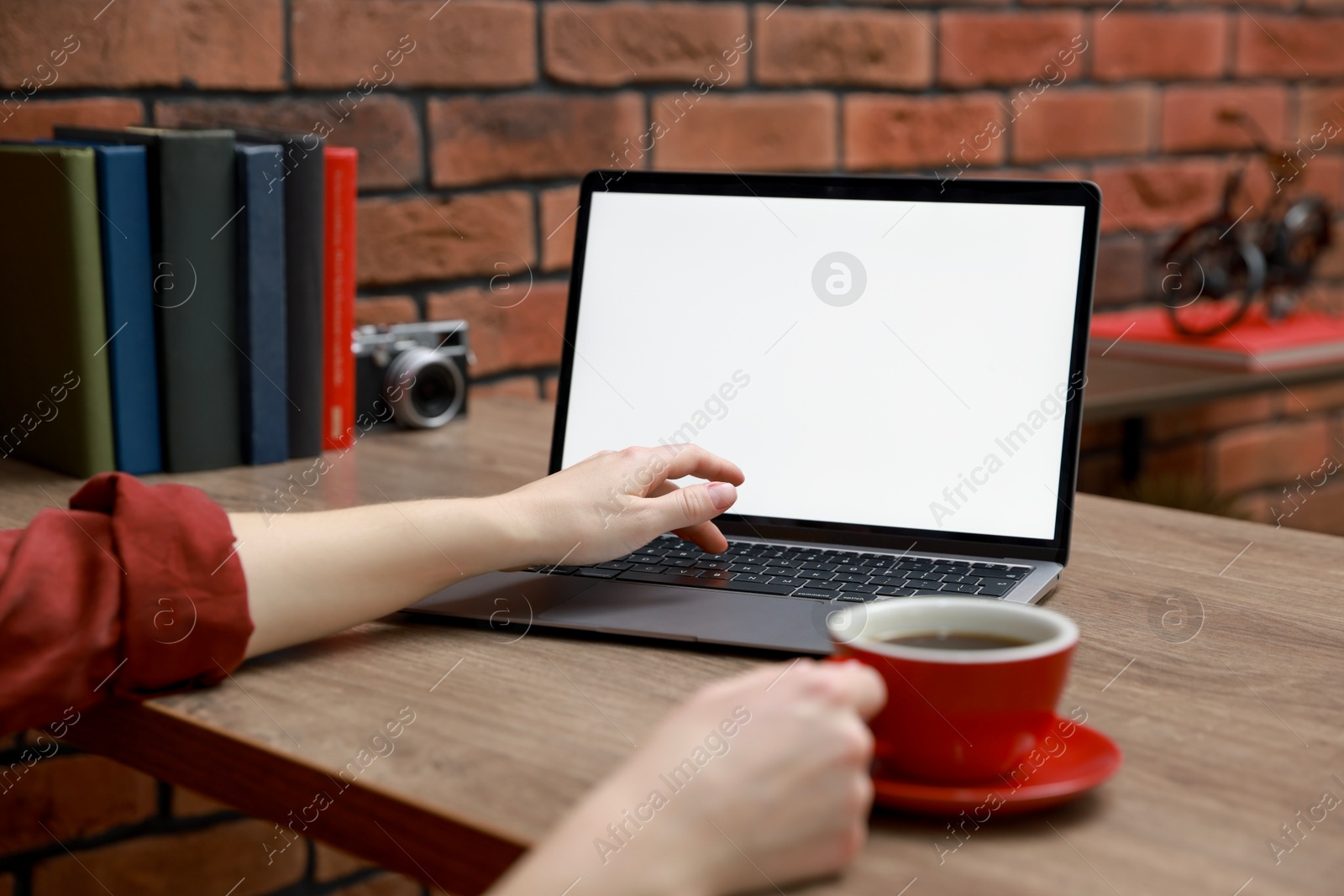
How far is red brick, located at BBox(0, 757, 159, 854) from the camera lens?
1147 mm

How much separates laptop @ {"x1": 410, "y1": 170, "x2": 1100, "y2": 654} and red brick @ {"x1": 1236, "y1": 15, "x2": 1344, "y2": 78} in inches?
63.2

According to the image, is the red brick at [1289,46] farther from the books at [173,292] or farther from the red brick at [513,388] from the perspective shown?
the books at [173,292]

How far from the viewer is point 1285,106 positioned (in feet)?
7.30

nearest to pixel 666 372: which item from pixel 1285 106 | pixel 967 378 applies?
pixel 967 378

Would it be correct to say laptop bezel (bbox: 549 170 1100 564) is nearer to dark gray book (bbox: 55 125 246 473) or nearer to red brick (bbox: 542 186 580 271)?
dark gray book (bbox: 55 125 246 473)

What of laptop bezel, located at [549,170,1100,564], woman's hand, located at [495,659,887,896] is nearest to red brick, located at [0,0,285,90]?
laptop bezel, located at [549,170,1100,564]

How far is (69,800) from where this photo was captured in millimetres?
1183

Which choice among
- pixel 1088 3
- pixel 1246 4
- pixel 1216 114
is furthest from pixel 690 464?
pixel 1246 4

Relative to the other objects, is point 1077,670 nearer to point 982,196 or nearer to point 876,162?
point 982,196

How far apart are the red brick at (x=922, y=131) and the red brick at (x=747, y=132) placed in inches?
2.0

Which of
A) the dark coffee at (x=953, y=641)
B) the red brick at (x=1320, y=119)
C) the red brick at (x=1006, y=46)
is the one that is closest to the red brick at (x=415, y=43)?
the red brick at (x=1006, y=46)

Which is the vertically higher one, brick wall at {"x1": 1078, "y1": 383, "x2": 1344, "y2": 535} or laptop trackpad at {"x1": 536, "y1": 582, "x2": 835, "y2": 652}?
laptop trackpad at {"x1": 536, "y1": 582, "x2": 835, "y2": 652}

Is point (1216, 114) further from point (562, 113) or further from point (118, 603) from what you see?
point (118, 603)

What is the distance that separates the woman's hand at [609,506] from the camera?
704 millimetres
